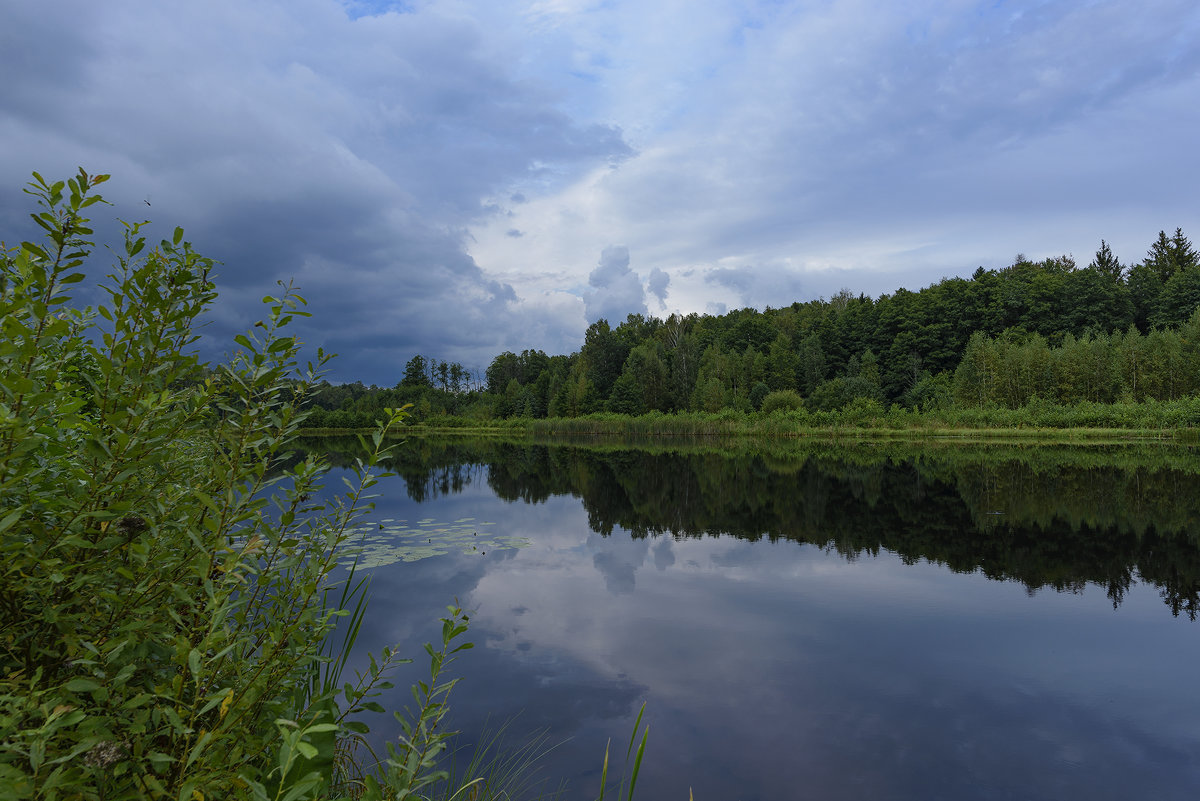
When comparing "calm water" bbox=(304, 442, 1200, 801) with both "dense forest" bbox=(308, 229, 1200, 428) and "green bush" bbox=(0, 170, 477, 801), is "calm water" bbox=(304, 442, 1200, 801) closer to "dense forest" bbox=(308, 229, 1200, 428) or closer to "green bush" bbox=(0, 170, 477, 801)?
"green bush" bbox=(0, 170, 477, 801)

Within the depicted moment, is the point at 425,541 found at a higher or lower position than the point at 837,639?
higher

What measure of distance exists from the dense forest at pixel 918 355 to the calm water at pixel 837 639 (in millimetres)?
39260

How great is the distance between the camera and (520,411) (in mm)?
80438

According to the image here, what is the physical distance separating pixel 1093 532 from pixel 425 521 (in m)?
12.9

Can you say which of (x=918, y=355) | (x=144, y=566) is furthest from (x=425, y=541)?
(x=918, y=355)

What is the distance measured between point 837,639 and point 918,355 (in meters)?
73.3

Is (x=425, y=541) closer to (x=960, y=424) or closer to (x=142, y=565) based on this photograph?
(x=142, y=565)

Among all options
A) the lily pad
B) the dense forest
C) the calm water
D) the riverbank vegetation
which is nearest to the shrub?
the dense forest

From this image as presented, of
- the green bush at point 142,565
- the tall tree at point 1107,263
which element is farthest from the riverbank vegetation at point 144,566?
the tall tree at point 1107,263

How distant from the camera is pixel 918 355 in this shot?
70.5 metres

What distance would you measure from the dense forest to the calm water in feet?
129

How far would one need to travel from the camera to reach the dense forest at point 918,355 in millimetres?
46156

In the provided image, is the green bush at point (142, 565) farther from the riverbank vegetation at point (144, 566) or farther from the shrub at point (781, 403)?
the shrub at point (781, 403)

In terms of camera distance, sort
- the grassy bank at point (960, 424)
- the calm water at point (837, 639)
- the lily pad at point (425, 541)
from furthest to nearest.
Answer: the grassy bank at point (960, 424) < the lily pad at point (425, 541) < the calm water at point (837, 639)
